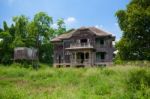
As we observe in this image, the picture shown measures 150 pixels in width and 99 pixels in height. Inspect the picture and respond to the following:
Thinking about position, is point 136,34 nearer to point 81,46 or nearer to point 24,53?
point 81,46

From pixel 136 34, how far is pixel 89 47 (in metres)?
25.2

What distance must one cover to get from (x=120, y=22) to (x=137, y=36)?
2.37 m

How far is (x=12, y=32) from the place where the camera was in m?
61.8

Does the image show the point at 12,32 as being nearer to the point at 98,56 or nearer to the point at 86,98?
the point at 98,56

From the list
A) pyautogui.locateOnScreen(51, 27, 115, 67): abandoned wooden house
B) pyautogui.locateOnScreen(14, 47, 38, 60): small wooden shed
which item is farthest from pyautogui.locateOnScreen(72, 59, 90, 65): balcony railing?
pyautogui.locateOnScreen(14, 47, 38, 60): small wooden shed

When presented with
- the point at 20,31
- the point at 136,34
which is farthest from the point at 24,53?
the point at 136,34

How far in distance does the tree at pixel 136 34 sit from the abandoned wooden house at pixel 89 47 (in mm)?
23447

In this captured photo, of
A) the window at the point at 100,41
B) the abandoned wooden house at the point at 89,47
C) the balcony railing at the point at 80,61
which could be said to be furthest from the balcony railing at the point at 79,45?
the balcony railing at the point at 80,61

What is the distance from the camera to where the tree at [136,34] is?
1872 cm

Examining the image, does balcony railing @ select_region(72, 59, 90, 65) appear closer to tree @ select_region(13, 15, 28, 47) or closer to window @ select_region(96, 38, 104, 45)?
window @ select_region(96, 38, 104, 45)

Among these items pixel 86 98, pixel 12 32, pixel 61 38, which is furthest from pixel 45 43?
pixel 86 98

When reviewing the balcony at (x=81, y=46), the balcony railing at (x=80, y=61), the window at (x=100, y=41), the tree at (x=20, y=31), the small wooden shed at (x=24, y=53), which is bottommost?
the balcony railing at (x=80, y=61)

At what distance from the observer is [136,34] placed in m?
19.0

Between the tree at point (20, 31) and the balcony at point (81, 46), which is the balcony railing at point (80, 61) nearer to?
the balcony at point (81, 46)
